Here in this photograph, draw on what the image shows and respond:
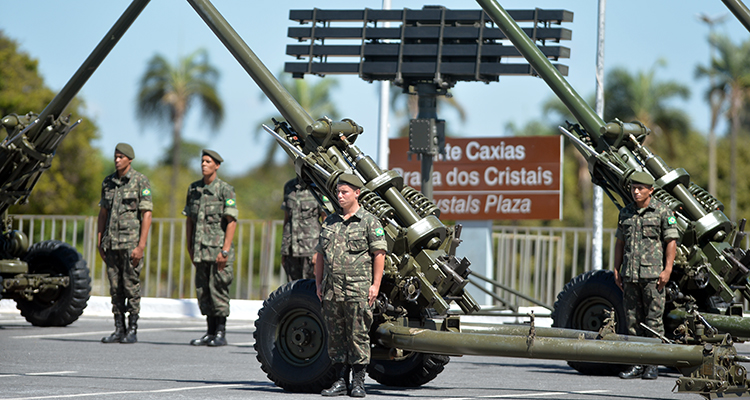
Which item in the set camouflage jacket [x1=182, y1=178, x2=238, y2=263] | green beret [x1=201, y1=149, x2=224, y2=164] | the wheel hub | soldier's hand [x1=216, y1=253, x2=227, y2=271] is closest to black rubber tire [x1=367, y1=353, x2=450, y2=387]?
the wheel hub

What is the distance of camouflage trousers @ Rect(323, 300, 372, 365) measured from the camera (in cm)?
848

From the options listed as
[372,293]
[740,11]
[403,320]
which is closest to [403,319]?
[403,320]

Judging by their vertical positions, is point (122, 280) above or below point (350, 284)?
below

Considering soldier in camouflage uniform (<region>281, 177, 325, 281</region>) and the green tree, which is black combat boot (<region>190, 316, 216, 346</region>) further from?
the green tree

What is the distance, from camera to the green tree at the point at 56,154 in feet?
124

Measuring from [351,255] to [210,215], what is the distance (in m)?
4.29

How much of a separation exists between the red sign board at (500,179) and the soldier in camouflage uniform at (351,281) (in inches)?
317

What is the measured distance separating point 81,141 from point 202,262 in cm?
3109

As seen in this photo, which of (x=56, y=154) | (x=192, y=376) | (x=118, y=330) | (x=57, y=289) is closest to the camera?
(x=192, y=376)

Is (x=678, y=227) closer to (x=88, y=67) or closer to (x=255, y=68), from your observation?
(x=255, y=68)

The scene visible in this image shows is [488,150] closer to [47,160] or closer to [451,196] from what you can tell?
[451,196]

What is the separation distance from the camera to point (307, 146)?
9.65 metres

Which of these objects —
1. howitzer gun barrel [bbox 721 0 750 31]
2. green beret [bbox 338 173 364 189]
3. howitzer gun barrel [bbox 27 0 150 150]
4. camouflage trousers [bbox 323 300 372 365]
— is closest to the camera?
camouflage trousers [bbox 323 300 372 365]

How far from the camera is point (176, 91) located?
186 feet
